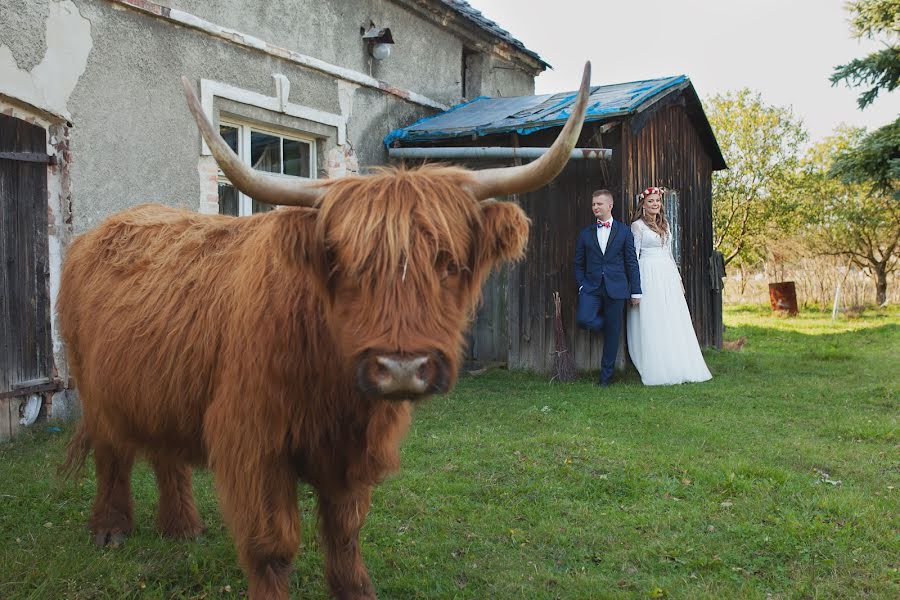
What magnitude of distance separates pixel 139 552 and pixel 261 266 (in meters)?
1.86

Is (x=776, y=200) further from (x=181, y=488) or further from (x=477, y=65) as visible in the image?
(x=181, y=488)

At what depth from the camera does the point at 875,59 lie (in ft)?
44.4

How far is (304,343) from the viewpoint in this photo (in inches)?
106

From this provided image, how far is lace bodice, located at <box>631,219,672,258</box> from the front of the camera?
8.64m

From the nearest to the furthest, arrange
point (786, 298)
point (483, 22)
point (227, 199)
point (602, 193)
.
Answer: point (227, 199), point (602, 193), point (483, 22), point (786, 298)

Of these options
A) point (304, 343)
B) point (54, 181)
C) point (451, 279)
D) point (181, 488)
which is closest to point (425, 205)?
point (451, 279)

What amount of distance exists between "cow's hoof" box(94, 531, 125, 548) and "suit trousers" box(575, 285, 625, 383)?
575 cm

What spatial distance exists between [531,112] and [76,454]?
6800mm

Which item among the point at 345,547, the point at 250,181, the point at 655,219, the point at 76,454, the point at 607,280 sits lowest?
the point at 345,547

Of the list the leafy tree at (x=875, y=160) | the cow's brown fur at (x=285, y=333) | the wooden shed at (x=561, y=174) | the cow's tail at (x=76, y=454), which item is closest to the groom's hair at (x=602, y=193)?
the wooden shed at (x=561, y=174)

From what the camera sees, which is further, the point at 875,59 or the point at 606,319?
the point at 875,59

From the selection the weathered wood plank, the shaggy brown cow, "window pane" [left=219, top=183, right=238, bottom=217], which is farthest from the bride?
the weathered wood plank

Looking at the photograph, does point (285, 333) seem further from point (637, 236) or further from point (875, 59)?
point (875, 59)

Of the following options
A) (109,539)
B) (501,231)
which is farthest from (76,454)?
(501,231)
